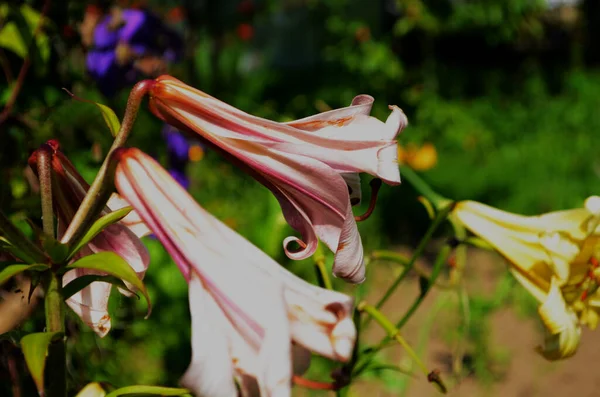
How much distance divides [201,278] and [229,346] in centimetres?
5

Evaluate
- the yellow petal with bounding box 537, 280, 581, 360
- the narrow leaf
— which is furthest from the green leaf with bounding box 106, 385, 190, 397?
the yellow petal with bounding box 537, 280, 581, 360

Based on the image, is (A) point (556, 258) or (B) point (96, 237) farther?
(A) point (556, 258)

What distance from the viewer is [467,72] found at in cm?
791

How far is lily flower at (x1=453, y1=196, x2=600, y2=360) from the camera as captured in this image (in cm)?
93

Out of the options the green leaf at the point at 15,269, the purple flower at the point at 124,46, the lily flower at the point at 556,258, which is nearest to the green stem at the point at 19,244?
the green leaf at the point at 15,269

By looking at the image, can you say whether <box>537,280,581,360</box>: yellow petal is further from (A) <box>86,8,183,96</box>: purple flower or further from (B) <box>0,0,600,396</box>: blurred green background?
(A) <box>86,8,183,96</box>: purple flower

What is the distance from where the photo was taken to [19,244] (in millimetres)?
576

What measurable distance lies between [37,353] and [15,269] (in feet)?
0.21

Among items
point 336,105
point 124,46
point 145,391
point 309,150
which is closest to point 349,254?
point 309,150

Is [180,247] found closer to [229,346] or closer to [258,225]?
[229,346]

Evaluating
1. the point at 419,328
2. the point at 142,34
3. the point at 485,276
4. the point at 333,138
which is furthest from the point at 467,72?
the point at 333,138

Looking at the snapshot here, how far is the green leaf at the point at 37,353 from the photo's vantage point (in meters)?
0.53

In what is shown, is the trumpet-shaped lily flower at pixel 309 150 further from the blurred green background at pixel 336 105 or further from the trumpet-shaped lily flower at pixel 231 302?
the blurred green background at pixel 336 105

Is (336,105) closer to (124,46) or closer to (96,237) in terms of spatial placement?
(124,46)
